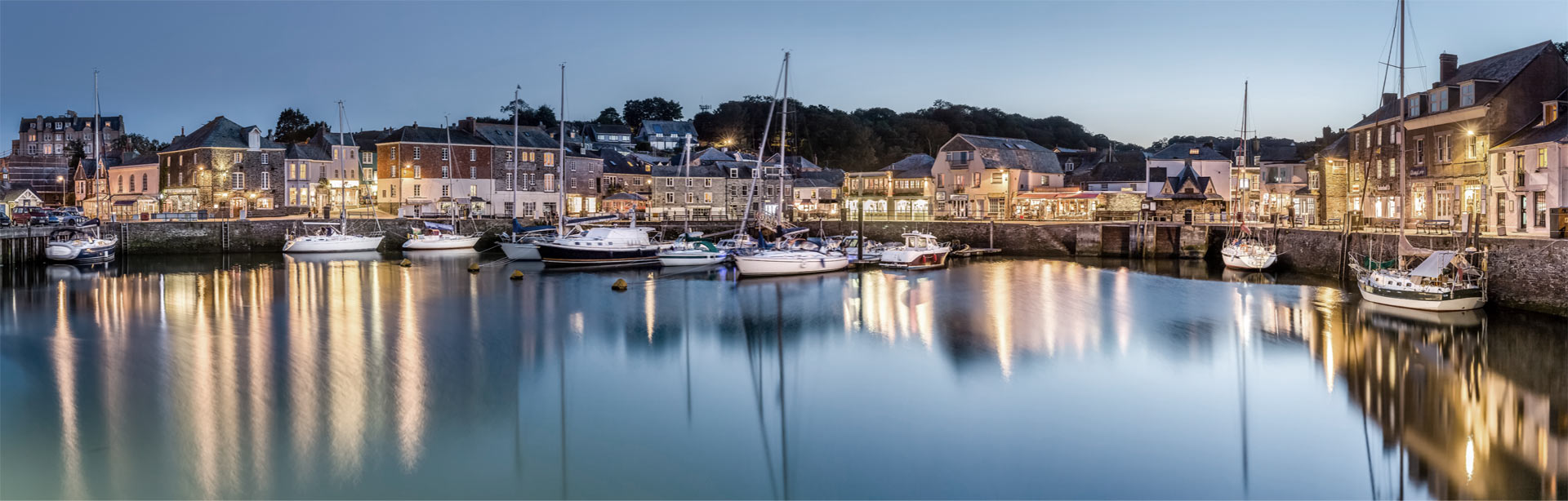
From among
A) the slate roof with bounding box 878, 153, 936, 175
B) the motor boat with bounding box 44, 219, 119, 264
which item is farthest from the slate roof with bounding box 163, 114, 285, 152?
the slate roof with bounding box 878, 153, 936, 175

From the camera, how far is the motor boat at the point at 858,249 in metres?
43.9

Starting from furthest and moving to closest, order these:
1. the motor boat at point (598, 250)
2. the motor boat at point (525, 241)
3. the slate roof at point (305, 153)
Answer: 1. the slate roof at point (305, 153)
2. the motor boat at point (525, 241)
3. the motor boat at point (598, 250)

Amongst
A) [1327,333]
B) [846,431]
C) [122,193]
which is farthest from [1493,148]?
[122,193]

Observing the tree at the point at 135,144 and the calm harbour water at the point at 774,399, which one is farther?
the tree at the point at 135,144

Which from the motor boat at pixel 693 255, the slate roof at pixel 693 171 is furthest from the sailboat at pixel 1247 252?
the slate roof at pixel 693 171

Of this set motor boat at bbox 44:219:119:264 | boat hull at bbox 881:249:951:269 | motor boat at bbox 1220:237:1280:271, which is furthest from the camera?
motor boat at bbox 44:219:119:264

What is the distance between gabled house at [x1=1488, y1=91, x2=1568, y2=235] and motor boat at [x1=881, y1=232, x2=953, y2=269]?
19600mm

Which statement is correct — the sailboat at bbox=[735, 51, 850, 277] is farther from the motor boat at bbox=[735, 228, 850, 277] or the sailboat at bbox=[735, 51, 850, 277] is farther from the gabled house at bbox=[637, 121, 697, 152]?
the gabled house at bbox=[637, 121, 697, 152]

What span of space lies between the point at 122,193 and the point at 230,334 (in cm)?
5594

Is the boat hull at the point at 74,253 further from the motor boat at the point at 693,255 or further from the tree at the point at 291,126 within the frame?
the tree at the point at 291,126

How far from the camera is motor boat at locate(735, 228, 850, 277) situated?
125ft

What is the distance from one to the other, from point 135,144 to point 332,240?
77177mm

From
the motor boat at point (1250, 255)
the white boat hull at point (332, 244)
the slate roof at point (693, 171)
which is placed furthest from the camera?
the slate roof at point (693, 171)

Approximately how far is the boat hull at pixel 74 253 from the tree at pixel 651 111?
91197 mm
